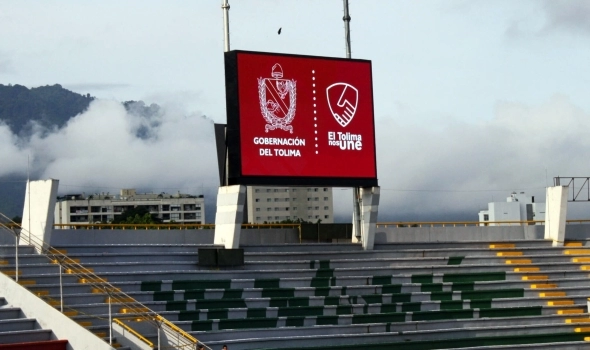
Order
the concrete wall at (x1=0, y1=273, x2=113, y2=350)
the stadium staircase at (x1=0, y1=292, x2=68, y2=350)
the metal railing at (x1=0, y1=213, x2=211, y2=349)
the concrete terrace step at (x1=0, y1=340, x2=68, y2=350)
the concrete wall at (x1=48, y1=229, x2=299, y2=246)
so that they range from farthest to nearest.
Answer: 1. the concrete wall at (x1=48, y1=229, x2=299, y2=246)
2. the metal railing at (x1=0, y1=213, x2=211, y2=349)
3. the concrete wall at (x1=0, y1=273, x2=113, y2=350)
4. the stadium staircase at (x1=0, y1=292, x2=68, y2=350)
5. the concrete terrace step at (x1=0, y1=340, x2=68, y2=350)

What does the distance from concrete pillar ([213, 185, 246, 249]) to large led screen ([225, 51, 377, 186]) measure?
0.44 metres

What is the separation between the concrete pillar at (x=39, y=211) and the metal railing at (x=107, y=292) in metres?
0.07

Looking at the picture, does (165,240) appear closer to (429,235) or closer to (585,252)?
(429,235)

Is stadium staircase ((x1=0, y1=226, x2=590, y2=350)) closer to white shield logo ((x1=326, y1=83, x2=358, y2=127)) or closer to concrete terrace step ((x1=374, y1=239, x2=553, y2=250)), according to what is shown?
concrete terrace step ((x1=374, y1=239, x2=553, y2=250))

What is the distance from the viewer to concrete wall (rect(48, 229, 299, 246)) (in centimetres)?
3253

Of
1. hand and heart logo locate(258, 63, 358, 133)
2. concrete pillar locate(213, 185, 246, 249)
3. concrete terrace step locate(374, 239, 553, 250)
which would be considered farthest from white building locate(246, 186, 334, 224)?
concrete pillar locate(213, 185, 246, 249)

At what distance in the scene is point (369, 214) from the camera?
122ft

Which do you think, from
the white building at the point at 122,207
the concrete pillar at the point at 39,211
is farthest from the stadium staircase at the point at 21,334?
the white building at the point at 122,207

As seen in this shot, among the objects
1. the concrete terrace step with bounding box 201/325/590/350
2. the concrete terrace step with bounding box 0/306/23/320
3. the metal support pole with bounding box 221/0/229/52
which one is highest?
the metal support pole with bounding box 221/0/229/52

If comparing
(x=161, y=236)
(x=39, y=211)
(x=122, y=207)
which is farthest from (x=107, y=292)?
(x=122, y=207)

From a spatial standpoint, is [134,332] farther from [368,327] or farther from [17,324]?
[368,327]

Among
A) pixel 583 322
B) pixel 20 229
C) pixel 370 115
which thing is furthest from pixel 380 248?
pixel 20 229

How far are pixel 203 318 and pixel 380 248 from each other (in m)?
9.42

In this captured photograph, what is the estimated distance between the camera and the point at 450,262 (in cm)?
3806
